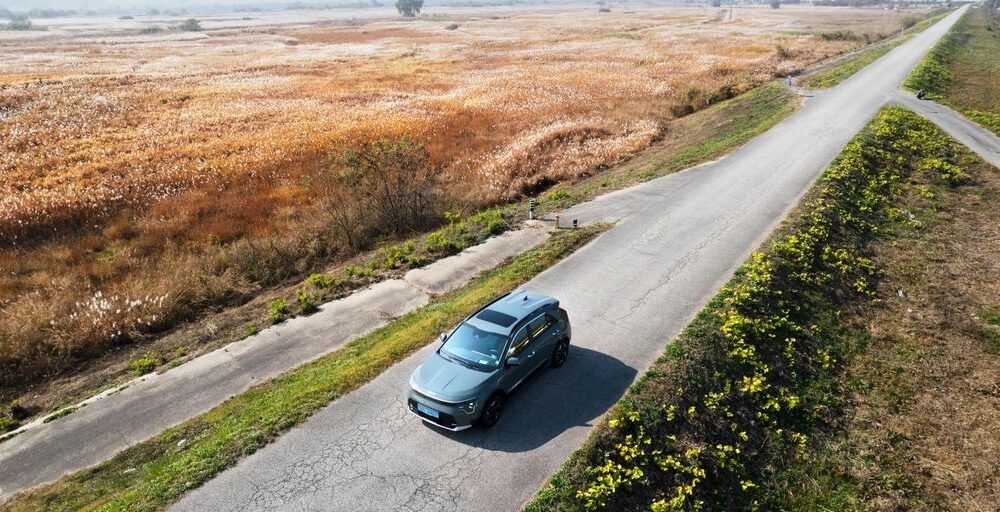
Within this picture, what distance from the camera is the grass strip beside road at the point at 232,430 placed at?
32.4ft

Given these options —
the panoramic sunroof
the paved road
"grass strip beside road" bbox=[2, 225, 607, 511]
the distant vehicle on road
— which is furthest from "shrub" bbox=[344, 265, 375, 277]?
the panoramic sunroof

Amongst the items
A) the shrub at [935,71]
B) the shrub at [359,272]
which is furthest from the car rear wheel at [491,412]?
the shrub at [935,71]

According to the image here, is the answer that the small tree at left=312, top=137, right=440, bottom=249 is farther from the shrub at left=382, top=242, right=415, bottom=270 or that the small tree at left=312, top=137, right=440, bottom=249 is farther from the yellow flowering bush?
the yellow flowering bush

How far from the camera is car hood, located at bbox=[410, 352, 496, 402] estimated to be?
1026 cm

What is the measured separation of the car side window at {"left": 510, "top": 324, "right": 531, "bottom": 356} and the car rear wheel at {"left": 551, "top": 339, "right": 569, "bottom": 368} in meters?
1.03

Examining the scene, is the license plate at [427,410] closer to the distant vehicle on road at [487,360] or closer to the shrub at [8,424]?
the distant vehicle on road at [487,360]

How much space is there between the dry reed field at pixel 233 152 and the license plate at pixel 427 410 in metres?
10.6

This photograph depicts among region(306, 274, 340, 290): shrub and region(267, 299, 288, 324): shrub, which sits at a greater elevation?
region(306, 274, 340, 290): shrub

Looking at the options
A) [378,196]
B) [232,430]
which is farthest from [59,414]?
[378,196]

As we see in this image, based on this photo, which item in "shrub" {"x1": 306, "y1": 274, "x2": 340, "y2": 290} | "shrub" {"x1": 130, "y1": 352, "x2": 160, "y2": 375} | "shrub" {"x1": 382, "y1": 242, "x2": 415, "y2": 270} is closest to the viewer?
"shrub" {"x1": 130, "y1": 352, "x2": 160, "y2": 375}

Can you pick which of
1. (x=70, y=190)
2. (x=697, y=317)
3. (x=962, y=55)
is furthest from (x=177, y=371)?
(x=962, y=55)

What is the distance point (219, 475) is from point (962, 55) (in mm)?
79668

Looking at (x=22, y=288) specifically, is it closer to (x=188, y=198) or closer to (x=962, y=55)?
(x=188, y=198)

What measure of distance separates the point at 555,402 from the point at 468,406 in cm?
212
